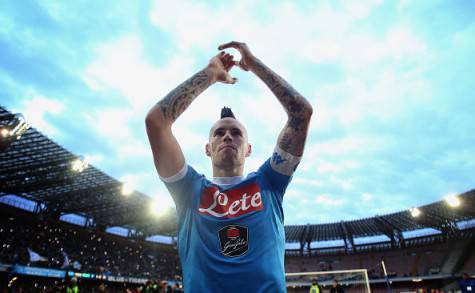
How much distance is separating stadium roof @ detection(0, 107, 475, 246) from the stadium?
0.09 metres

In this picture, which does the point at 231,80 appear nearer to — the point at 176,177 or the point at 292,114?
the point at 292,114

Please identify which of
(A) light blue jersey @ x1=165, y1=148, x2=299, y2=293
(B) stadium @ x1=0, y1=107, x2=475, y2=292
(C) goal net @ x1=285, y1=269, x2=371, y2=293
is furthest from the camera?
(B) stadium @ x1=0, y1=107, x2=475, y2=292

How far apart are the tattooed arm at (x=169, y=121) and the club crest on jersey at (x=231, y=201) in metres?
0.27

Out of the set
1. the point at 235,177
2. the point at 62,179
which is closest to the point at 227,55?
the point at 235,177

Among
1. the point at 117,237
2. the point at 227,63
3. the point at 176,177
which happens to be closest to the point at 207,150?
the point at 176,177

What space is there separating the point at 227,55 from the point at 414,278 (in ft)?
149

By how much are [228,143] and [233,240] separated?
639 millimetres

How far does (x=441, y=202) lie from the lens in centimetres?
3372

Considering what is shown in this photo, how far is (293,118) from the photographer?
5.78 feet

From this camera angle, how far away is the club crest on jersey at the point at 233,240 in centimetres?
152

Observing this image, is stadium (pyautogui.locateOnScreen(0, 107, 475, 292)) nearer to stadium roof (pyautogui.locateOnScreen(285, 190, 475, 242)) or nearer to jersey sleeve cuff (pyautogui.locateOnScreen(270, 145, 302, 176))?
stadium roof (pyautogui.locateOnScreen(285, 190, 475, 242))

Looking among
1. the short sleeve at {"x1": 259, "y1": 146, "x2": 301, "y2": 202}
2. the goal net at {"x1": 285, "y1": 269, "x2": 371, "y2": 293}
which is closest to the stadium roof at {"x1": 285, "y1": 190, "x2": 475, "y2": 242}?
the goal net at {"x1": 285, "y1": 269, "x2": 371, "y2": 293}

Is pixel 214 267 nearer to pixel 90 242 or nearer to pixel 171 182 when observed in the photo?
pixel 171 182

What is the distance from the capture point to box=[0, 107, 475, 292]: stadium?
77.8ft
